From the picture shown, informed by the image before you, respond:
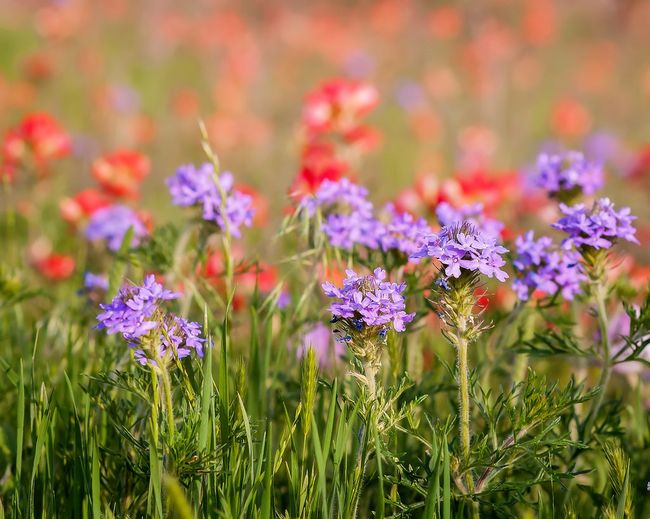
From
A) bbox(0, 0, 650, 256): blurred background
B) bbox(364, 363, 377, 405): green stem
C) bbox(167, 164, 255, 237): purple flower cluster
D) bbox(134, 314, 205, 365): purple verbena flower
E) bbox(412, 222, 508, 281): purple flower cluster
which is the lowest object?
bbox(364, 363, 377, 405): green stem

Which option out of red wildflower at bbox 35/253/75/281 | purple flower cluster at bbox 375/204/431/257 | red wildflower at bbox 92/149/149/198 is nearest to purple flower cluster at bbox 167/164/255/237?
purple flower cluster at bbox 375/204/431/257

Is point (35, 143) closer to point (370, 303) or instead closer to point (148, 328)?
point (148, 328)

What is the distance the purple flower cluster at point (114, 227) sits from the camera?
7.32ft

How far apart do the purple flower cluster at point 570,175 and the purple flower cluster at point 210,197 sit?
68 centimetres

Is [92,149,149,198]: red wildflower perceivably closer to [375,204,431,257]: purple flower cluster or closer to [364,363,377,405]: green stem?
[375,204,431,257]: purple flower cluster

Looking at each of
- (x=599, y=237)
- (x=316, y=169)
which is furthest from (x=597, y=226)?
(x=316, y=169)

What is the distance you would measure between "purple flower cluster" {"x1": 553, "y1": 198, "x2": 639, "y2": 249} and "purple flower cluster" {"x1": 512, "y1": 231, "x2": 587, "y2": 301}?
0.40ft

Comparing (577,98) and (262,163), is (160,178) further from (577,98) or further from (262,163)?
(577,98)

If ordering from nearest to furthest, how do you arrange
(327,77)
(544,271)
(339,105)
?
(544,271) < (339,105) < (327,77)

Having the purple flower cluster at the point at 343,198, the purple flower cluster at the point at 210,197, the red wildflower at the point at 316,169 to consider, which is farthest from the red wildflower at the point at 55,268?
the purple flower cluster at the point at 343,198

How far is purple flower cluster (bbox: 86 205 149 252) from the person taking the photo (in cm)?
223

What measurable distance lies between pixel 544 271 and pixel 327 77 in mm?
7815

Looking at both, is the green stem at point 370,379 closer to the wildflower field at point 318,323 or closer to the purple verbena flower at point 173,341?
the wildflower field at point 318,323

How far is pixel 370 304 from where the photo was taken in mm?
1073
